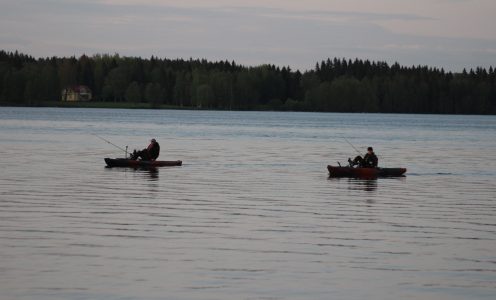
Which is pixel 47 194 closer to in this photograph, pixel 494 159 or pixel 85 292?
pixel 85 292

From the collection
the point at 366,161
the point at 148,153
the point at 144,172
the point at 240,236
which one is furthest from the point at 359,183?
the point at 240,236

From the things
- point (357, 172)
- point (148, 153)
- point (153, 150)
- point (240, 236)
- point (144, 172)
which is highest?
point (153, 150)

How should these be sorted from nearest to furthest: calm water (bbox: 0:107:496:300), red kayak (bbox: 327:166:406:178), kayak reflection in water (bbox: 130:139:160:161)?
calm water (bbox: 0:107:496:300)
red kayak (bbox: 327:166:406:178)
kayak reflection in water (bbox: 130:139:160:161)

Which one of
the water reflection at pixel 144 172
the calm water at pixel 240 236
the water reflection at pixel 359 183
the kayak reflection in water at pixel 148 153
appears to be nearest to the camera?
the calm water at pixel 240 236

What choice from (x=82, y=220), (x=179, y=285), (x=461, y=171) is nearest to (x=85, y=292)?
(x=179, y=285)

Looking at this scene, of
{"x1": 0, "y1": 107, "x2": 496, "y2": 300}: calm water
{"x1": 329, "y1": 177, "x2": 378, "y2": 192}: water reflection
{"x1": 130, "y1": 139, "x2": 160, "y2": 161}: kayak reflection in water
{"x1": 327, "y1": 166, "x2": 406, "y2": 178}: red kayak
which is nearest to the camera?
{"x1": 0, "y1": 107, "x2": 496, "y2": 300}: calm water

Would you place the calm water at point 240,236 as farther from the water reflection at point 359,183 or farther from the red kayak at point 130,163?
the red kayak at point 130,163

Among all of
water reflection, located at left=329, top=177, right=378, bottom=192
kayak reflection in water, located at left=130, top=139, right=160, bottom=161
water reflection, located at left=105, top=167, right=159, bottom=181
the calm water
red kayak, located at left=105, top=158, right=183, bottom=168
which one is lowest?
water reflection, located at left=105, top=167, right=159, bottom=181

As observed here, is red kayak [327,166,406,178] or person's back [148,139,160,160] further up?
person's back [148,139,160,160]

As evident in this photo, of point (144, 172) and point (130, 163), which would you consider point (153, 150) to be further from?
point (144, 172)

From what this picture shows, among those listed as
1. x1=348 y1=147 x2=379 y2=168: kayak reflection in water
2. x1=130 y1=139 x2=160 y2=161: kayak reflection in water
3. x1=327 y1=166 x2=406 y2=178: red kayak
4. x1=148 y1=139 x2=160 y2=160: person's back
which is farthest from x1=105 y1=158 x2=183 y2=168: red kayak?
x1=348 y1=147 x2=379 y2=168: kayak reflection in water

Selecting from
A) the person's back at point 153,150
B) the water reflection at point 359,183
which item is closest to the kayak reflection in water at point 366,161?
the water reflection at point 359,183

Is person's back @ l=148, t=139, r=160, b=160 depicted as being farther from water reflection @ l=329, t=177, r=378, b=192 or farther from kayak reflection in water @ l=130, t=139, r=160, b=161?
water reflection @ l=329, t=177, r=378, b=192

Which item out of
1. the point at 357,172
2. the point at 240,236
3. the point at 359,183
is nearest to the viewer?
the point at 240,236
